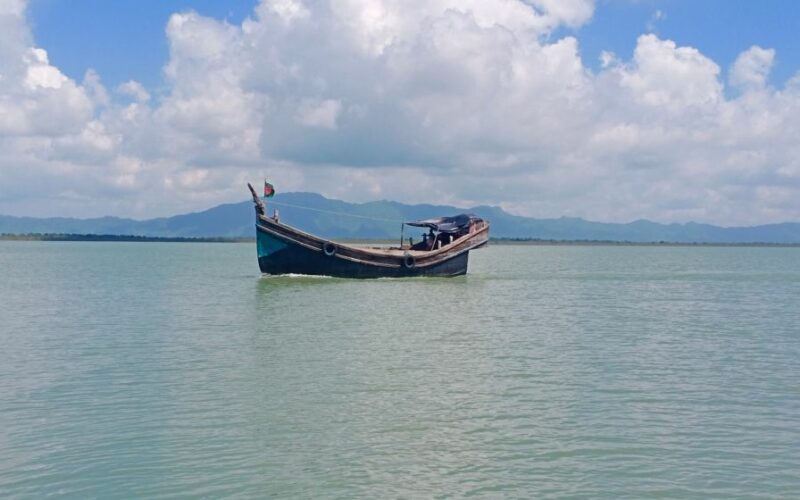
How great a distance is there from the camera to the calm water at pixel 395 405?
37.6ft

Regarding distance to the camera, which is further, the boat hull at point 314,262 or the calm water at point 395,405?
the boat hull at point 314,262

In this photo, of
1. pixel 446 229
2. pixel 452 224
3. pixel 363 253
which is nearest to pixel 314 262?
pixel 363 253

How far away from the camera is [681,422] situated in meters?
14.5

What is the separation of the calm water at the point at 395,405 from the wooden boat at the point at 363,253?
14562 millimetres

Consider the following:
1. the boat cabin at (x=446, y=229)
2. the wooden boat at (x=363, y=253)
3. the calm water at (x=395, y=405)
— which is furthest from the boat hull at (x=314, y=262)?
the calm water at (x=395, y=405)

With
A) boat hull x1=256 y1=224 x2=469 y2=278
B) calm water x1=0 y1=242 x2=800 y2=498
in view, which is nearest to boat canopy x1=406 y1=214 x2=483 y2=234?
boat hull x1=256 y1=224 x2=469 y2=278

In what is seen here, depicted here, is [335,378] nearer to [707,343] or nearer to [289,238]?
[707,343]

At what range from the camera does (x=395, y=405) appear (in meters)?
15.6

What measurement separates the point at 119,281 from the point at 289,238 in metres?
15.4

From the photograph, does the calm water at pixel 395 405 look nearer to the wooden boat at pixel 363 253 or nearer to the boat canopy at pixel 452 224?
the wooden boat at pixel 363 253

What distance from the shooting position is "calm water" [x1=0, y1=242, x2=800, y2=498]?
11445 millimetres

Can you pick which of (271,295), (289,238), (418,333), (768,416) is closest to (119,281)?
(289,238)

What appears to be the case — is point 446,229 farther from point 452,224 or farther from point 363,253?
point 363,253

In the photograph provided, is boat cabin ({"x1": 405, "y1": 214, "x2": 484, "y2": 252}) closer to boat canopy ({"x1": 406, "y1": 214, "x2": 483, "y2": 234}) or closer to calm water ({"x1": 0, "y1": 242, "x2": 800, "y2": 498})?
boat canopy ({"x1": 406, "y1": 214, "x2": 483, "y2": 234})
